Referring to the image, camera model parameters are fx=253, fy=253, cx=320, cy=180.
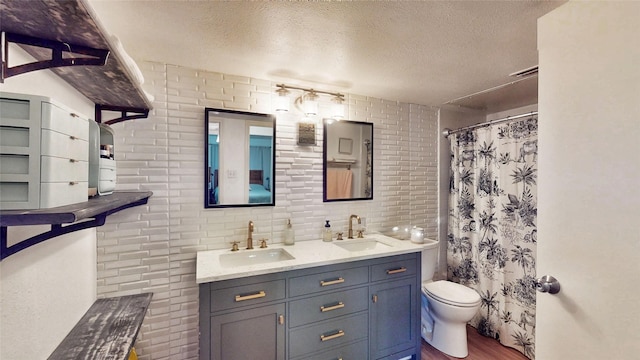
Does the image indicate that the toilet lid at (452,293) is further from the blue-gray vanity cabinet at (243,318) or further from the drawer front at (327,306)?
the blue-gray vanity cabinet at (243,318)

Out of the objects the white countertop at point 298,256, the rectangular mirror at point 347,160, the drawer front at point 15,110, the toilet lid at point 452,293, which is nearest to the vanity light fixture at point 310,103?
the rectangular mirror at point 347,160

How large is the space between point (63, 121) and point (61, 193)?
0.21 m

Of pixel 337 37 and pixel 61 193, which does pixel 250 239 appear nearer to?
pixel 61 193

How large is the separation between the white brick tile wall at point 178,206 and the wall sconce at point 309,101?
117 mm

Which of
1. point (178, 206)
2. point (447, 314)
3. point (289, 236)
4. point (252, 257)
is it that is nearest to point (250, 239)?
point (252, 257)

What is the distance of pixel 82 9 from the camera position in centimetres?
64

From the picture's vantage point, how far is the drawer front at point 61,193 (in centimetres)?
67

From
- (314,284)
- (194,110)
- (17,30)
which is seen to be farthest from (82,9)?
(314,284)

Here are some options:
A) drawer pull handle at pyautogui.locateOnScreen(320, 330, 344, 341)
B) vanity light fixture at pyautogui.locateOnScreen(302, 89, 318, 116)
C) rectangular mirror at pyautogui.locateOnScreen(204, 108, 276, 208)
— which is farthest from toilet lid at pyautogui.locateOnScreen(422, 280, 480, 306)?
vanity light fixture at pyautogui.locateOnScreen(302, 89, 318, 116)

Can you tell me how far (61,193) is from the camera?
29.0 inches

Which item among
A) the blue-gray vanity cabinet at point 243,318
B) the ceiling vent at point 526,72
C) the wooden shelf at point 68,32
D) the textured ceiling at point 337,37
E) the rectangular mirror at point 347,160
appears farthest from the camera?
the rectangular mirror at point 347,160

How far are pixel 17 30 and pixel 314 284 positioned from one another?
1.70 meters

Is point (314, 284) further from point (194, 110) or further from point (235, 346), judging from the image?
point (194, 110)

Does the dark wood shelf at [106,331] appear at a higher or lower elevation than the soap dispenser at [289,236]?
lower
